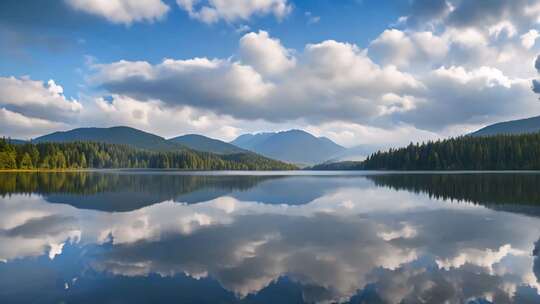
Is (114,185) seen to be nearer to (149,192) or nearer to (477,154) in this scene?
(149,192)

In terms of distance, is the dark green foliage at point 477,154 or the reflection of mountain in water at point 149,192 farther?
the dark green foliage at point 477,154

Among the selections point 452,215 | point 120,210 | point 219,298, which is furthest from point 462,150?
point 219,298

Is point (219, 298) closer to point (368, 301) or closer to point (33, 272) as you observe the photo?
point (368, 301)

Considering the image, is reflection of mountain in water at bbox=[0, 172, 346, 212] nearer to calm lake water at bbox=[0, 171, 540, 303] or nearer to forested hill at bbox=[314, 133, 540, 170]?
calm lake water at bbox=[0, 171, 540, 303]

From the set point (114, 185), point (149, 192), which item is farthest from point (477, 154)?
point (149, 192)

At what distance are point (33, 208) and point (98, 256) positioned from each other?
2102cm

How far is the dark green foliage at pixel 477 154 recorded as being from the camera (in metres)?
149

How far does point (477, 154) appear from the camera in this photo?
159m

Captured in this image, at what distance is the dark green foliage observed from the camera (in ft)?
490

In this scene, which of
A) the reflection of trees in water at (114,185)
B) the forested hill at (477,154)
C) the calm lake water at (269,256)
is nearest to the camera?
the calm lake water at (269,256)

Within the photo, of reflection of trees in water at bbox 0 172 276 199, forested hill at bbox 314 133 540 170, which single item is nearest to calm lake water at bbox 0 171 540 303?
reflection of trees in water at bbox 0 172 276 199

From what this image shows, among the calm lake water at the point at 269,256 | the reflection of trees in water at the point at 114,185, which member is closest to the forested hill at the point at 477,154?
the reflection of trees in water at the point at 114,185

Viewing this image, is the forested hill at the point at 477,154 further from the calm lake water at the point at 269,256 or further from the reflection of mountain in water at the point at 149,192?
the calm lake water at the point at 269,256

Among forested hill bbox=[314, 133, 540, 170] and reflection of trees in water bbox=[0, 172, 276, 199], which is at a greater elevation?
forested hill bbox=[314, 133, 540, 170]
